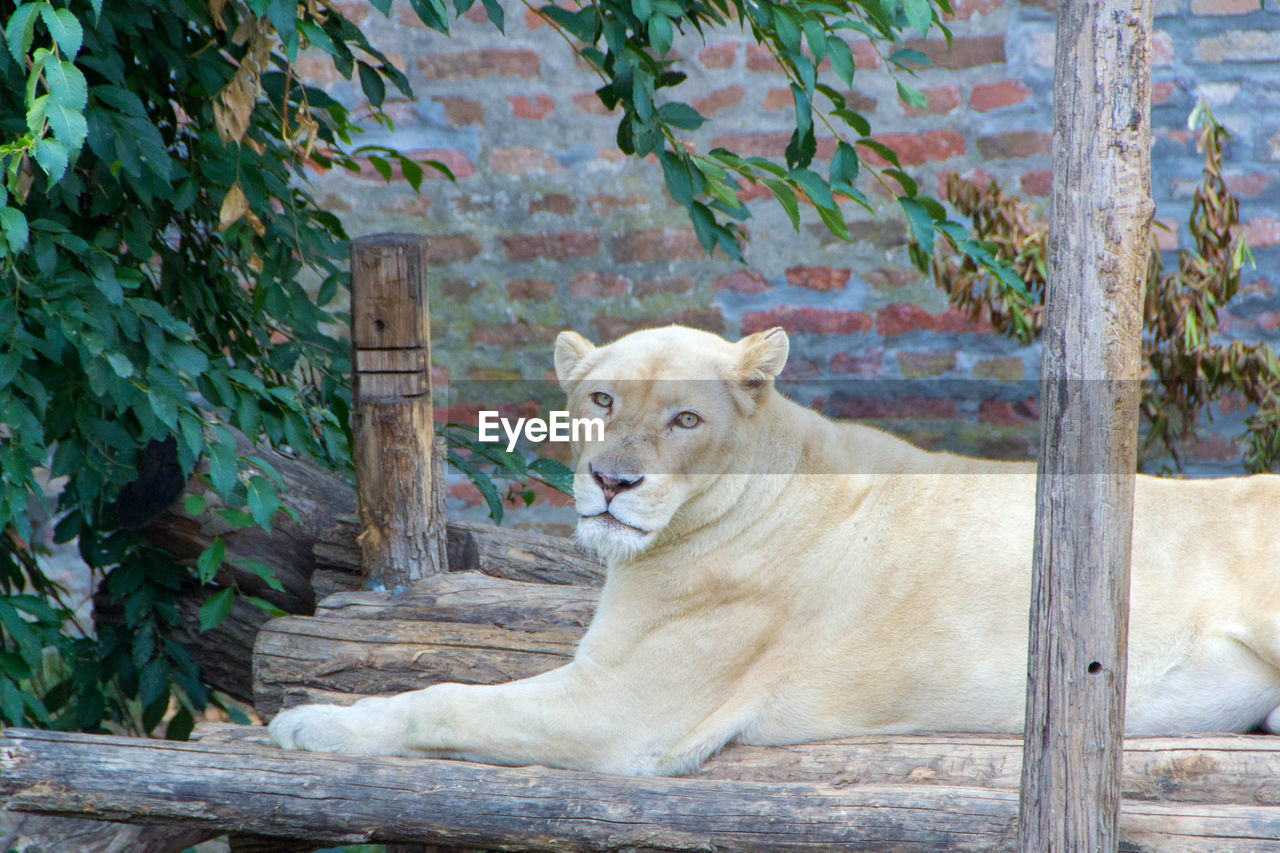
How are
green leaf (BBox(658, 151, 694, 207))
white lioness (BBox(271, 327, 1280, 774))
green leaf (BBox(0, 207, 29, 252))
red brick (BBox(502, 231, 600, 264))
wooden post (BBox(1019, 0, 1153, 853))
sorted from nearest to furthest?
wooden post (BBox(1019, 0, 1153, 853))
green leaf (BBox(0, 207, 29, 252))
white lioness (BBox(271, 327, 1280, 774))
green leaf (BBox(658, 151, 694, 207))
red brick (BBox(502, 231, 600, 264))

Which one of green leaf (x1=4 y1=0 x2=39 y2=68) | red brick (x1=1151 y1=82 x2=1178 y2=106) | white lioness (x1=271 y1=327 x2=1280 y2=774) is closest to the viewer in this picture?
green leaf (x1=4 y1=0 x2=39 y2=68)

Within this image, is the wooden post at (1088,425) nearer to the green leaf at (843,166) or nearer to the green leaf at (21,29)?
the green leaf at (843,166)

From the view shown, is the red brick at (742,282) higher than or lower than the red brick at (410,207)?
lower

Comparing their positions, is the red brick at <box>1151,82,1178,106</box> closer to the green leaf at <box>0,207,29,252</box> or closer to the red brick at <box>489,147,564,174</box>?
the red brick at <box>489,147,564,174</box>

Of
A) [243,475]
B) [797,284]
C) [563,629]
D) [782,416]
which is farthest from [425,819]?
[797,284]

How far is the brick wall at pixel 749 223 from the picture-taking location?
17.1 ft

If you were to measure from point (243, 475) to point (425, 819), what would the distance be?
1609 millimetres

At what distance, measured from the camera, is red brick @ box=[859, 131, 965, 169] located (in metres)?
5.35

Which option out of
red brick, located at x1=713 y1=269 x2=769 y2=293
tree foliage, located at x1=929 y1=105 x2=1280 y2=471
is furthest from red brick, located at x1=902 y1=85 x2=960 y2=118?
red brick, located at x1=713 y1=269 x2=769 y2=293

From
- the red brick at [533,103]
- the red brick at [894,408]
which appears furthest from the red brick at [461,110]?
the red brick at [894,408]

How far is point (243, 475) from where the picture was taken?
371 cm

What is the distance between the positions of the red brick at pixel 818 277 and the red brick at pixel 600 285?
783 millimetres

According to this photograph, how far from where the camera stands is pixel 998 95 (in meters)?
5.27

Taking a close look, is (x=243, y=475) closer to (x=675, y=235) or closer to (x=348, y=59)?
(x=348, y=59)
